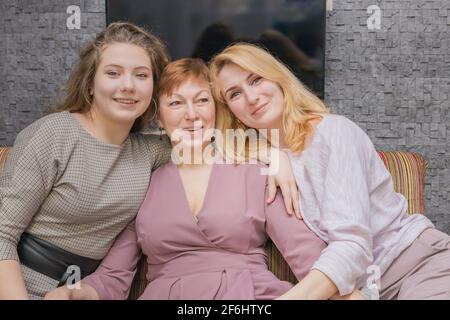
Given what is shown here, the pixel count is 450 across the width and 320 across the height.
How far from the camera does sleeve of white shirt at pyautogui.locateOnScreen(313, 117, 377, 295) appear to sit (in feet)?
3.62

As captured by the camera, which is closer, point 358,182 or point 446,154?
point 358,182

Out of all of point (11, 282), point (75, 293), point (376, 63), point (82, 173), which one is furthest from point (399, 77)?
point (11, 282)

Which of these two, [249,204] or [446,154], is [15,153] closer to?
[249,204]

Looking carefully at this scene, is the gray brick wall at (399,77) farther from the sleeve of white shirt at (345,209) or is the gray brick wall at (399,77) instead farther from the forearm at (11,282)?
the forearm at (11,282)

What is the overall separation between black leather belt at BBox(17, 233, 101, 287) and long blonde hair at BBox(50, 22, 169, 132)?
35cm

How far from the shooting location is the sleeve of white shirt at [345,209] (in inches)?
43.5

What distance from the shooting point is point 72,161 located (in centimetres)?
126

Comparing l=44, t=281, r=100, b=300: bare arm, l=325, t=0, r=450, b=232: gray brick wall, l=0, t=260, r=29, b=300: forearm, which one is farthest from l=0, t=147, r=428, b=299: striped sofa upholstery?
l=325, t=0, r=450, b=232: gray brick wall

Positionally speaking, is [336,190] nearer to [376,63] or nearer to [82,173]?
[82,173]

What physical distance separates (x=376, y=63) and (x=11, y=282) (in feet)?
6.88

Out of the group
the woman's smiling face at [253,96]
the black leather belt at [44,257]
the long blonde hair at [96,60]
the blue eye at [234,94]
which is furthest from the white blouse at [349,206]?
the black leather belt at [44,257]
